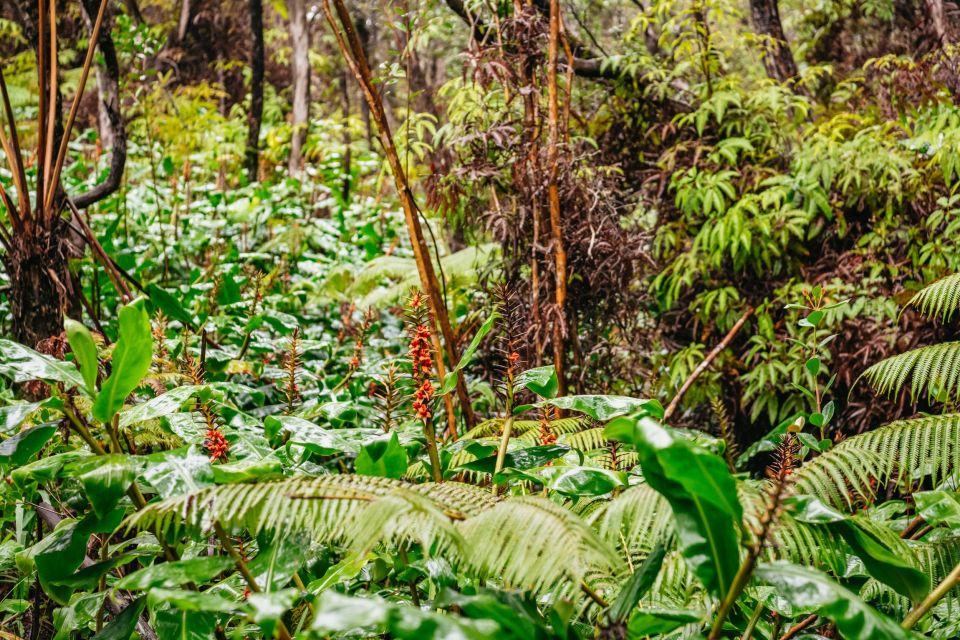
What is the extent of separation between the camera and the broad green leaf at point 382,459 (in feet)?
3.56

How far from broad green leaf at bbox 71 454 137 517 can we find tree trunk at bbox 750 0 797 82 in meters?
4.12

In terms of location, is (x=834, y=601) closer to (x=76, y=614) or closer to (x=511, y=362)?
(x=511, y=362)

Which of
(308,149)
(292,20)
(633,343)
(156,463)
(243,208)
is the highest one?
(292,20)

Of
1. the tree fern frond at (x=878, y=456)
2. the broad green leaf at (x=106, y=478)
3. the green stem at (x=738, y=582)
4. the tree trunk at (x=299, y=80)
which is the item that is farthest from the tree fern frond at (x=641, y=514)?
the tree trunk at (x=299, y=80)

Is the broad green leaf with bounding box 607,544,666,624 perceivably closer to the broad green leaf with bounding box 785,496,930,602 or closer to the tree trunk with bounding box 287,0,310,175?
the broad green leaf with bounding box 785,496,930,602

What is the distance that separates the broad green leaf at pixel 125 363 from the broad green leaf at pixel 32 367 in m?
0.10

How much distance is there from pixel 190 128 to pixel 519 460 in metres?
5.51


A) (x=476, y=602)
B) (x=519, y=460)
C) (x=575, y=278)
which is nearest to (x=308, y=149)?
(x=575, y=278)

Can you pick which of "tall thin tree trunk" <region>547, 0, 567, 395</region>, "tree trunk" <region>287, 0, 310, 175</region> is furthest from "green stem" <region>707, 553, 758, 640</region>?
"tree trunk" <region>287, 0, 310, 175</region>

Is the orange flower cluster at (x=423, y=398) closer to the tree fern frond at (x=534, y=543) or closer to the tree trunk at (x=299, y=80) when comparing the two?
the tree fern frond at (x=534, y=543)

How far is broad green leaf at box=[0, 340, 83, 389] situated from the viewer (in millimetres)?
993

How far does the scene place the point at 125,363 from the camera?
92 cm

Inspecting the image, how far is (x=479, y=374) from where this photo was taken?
9.62 feet

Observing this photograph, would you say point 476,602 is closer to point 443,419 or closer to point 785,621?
point 785,621
